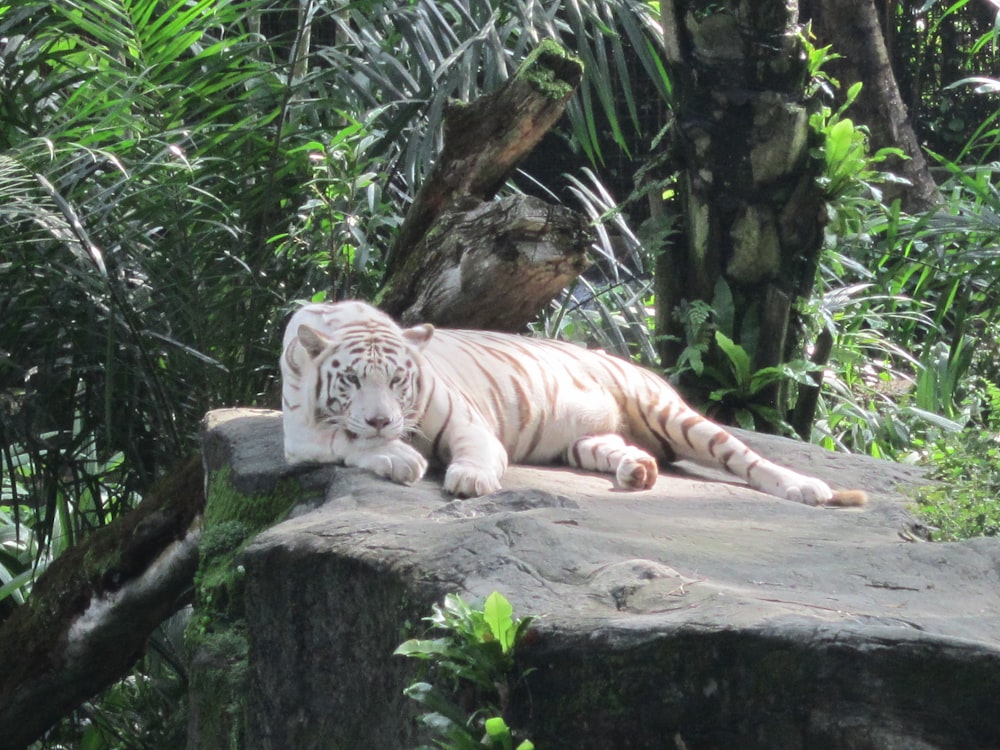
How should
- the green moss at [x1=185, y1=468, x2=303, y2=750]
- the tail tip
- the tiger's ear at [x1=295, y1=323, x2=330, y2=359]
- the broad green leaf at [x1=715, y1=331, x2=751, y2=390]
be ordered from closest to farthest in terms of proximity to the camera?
the green moss at [x1=185, y1=468, x2=303, y2=750], the tiger's ear at [x1=295, y1=323, x2=330, y2=359], the tail tip, the broad green leaf at [x1=715, y1=331, x2=751, y2=390]

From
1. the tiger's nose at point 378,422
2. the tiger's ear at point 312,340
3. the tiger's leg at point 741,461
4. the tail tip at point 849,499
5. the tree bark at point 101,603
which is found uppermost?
the tiger's ear at point 312,340

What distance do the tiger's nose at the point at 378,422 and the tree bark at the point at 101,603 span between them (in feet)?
3.55

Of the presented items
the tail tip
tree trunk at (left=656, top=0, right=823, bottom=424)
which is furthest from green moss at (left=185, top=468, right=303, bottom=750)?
tree trunk at (left=656, top=0, right=823, bottom=424)

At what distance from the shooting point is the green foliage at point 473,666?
2039mm

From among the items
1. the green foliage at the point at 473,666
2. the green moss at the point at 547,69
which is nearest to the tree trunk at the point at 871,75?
the green moss at the point at 547,69

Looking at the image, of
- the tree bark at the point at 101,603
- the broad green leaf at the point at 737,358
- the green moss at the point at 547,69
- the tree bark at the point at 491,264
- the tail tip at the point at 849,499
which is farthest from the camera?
the broad green leaf at the point at 737,358

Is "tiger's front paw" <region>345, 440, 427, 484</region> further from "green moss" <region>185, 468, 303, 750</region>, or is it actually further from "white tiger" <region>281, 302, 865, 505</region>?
Answer: "green moss" <region>185, 468, 303, 750</region>

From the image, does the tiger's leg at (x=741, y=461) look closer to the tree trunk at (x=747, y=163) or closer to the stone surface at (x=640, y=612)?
the stone surface at (x=640, y=612)

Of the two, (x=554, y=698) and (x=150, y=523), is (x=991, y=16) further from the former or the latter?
(x=554, y=698)

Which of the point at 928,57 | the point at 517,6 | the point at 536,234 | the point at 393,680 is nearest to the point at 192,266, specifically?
the point at 536,234

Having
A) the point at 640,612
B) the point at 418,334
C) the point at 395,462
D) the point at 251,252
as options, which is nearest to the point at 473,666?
the point at 640,612

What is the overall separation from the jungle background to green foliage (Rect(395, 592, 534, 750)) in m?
1.83

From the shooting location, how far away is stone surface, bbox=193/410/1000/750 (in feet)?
6.07

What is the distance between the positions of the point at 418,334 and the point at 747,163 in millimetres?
2440
